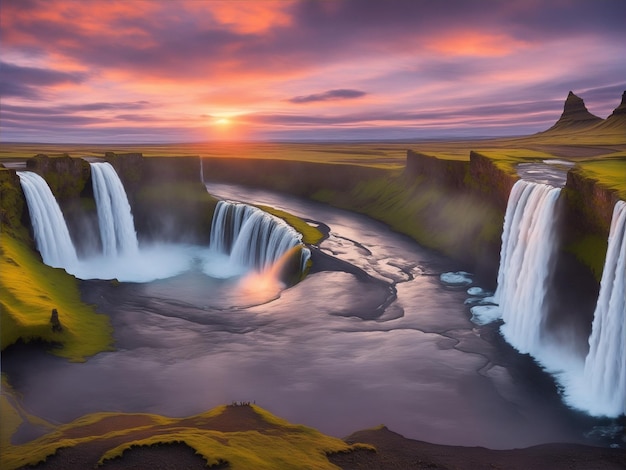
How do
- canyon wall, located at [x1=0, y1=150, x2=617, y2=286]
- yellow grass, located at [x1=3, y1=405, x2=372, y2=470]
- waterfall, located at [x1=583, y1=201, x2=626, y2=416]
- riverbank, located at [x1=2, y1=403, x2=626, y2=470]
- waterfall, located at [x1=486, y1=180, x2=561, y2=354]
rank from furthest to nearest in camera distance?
canyon wall, located at [x1=0, y1=150, x2=617, y2=286]
waterfall, located at [x1=486, y1=180, x2=561, y2=354]
waterfall, located at [x1=583, y1=201, x2=626, y2=416]
yellow grass, located at [x1=3, y1=405, x2=372, y2=470]
riverbank, located at [x1=2, y1=403, x2=626, y2=470]

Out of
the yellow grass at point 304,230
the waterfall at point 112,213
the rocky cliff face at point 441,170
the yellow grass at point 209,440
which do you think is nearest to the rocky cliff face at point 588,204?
the yellow grass at point 209,440

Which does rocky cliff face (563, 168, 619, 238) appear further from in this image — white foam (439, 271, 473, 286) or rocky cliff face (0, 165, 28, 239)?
rocky cliff face (0, 165, 28, 239)

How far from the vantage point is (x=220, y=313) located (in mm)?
38906

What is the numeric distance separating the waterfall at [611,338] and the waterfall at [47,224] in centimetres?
4260

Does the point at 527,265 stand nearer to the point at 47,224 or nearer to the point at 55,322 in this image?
the point at 55,322

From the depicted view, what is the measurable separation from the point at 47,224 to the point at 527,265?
40.6 meters

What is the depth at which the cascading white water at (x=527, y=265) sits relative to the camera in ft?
110

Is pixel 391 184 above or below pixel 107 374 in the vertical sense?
above

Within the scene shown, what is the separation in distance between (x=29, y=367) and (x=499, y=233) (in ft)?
133

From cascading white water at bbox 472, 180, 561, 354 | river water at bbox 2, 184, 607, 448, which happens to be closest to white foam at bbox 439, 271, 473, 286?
river water at bbox 2, 184, 607, 448

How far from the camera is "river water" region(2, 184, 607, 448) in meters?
23.2

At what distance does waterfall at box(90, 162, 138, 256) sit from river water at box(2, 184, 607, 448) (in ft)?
45.2

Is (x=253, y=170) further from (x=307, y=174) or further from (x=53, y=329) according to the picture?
(x=53, y=329)

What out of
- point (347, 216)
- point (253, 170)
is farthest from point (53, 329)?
point (253, 170)
